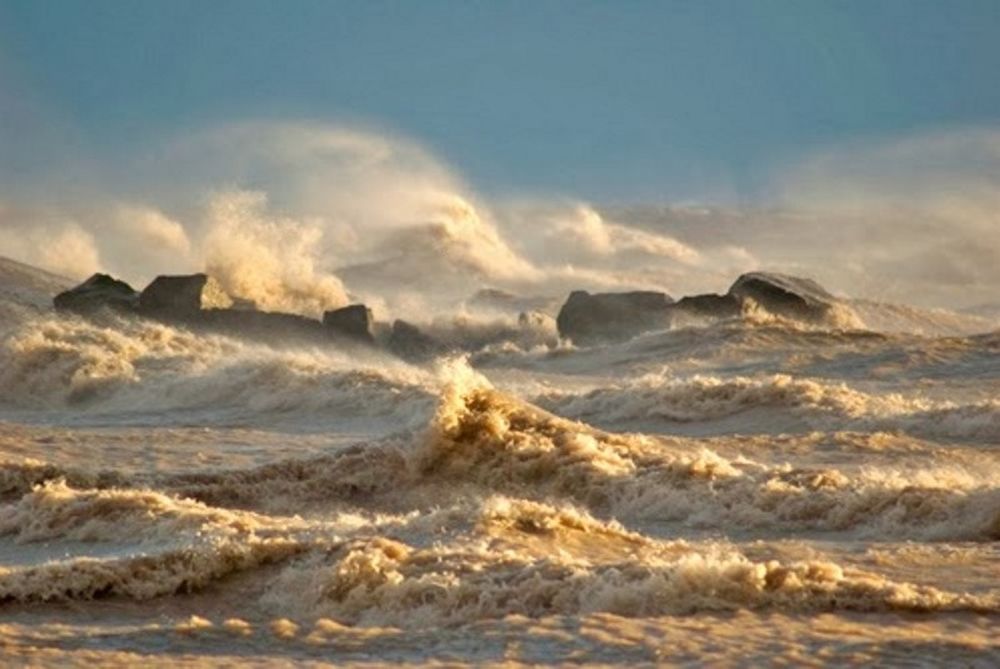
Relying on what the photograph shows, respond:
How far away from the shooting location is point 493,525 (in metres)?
11.0

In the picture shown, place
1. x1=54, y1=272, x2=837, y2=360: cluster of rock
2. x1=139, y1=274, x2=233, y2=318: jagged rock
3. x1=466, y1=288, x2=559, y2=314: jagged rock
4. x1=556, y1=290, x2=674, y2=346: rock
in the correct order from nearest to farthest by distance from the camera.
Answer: x1=139, y1=274, x2=233, y2=318: jagged rock, x1=54, y1=272, x2=837, y2=360: cluster of rock, x1=556, y1=290, x2=674, y2=346: rock, x1=466, y1=288, x2=559, y2=314: jagged rock

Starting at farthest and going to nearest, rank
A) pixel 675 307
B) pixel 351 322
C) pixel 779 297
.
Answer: pixel 675 307, pixel 779 297, pixel 351 322

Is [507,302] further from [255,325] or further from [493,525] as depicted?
[493,525]

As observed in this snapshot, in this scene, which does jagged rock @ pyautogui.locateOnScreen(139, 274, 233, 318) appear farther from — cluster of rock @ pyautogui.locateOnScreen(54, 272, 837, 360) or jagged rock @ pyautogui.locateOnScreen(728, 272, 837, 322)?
jagged rock @ pyautogui.locateOnScreen(728, 272, 837, 322)

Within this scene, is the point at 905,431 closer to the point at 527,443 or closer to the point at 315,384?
the point at 527,443

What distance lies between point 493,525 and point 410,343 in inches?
1485

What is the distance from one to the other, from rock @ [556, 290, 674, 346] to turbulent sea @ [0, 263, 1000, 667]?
71.8 ft

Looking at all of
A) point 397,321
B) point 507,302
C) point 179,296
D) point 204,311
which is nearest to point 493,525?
point 204,311

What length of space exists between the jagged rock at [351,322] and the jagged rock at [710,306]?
1142 cm

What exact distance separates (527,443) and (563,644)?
8831 millimetres

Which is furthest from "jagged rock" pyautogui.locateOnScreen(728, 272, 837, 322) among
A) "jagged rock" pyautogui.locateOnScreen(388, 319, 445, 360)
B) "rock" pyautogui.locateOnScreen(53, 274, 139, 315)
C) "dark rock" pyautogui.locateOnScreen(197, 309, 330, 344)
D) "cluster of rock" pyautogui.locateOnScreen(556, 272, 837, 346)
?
"rock" pyautogui.locateOnScreen(53, 274, 139, 315)

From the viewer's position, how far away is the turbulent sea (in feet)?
25.3

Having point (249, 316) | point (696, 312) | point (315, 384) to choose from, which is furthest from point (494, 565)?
point (696, 312)

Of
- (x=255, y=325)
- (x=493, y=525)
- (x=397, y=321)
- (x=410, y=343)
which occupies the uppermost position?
(x=397, y=321)
